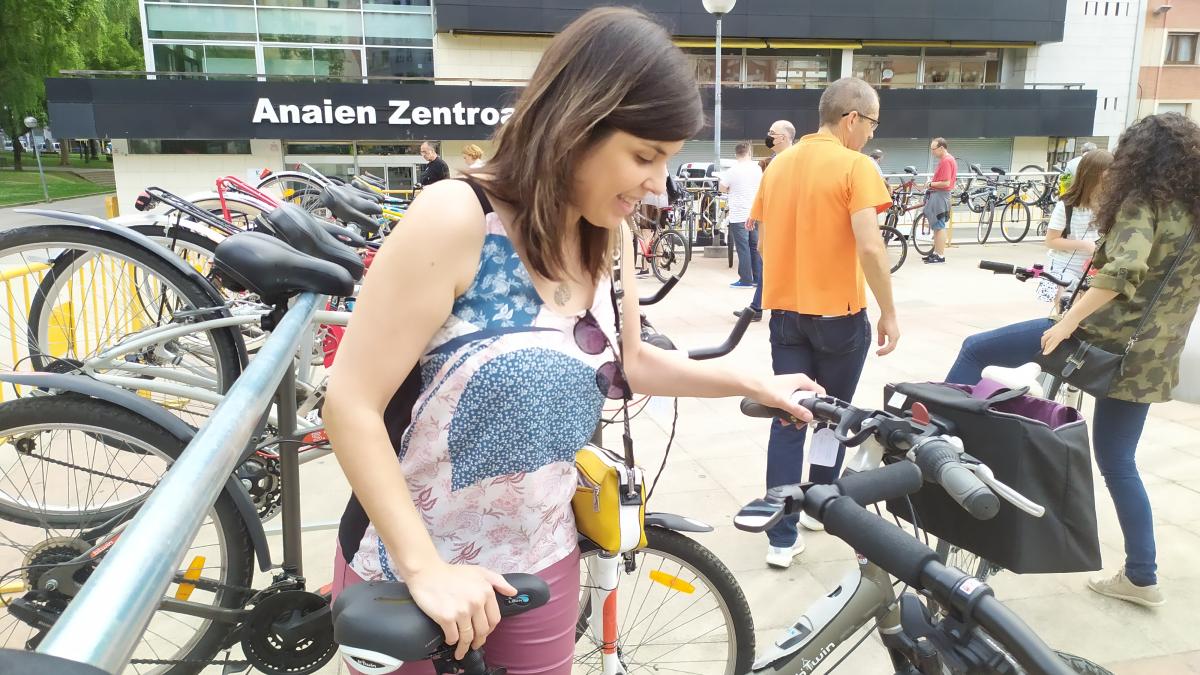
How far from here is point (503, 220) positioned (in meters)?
1.22

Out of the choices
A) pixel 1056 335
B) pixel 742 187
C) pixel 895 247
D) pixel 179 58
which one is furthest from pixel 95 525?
pixel 179 58

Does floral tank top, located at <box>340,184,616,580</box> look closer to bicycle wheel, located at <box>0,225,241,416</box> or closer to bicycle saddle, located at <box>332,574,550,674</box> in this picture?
bicycle saddle, located at <box>332,574,550,674</box>

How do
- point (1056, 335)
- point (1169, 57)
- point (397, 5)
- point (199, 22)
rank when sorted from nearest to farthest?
point (1056, 335) → point (199, 22) → point (397, 5) → point (1169, 57)

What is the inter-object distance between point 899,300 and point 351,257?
8.39 meters

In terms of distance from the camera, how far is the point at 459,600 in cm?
108

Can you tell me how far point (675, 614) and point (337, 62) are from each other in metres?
21.6

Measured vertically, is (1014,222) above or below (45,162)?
below

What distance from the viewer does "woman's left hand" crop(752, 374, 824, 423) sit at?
167 cm

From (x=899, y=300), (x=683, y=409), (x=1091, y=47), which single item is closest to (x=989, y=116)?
(x=1091, y=47)

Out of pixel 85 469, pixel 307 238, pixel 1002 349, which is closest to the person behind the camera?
pixel 307 238

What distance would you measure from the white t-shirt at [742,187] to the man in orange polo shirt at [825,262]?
263 inches

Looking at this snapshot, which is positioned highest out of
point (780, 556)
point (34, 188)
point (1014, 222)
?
point (34, 188)

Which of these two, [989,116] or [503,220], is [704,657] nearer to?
[503,220]

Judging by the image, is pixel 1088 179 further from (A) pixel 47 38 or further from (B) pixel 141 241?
(A) pixel 47 38
